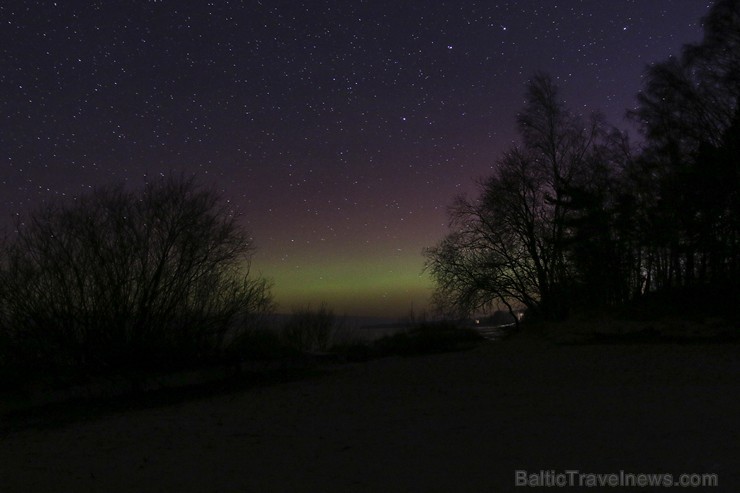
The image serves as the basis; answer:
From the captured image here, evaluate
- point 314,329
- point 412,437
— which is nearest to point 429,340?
point 314,329

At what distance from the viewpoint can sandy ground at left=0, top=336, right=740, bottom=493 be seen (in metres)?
6.25

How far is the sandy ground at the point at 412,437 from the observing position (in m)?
6.25

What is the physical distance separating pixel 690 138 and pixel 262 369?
23.7m

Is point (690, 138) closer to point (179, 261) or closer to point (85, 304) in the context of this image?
point (179, 261)

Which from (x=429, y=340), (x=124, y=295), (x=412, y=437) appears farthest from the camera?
(x=429, y=340)

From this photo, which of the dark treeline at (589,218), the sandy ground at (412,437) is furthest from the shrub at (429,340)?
the sandy ground at (412,437)

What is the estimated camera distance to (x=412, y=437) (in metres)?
8.20

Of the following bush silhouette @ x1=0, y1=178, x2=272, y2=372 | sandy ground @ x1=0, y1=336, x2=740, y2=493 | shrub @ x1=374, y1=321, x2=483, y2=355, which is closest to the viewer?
sandy ground @ x1=0, y1=336, x2=740, y2=493

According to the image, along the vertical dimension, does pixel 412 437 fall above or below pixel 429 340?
below

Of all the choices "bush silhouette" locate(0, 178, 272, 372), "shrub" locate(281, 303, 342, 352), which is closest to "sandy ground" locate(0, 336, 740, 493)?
"bush silhouette" locate(0, 178, 272, 372)

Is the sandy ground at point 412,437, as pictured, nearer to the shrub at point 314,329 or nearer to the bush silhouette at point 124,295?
the bush silhouette at point 124,295

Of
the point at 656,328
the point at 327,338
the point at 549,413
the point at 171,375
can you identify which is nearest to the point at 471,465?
the point at 549,413

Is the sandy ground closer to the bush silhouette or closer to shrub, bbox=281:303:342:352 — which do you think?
the bush silhouette

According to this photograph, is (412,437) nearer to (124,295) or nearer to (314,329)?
(124,295)
